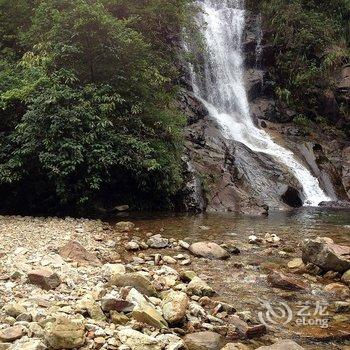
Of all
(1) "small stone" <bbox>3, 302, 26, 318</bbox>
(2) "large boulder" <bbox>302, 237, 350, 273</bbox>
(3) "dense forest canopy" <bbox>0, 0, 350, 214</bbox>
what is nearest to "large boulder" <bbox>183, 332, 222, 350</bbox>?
(1) "small stone" <bbox>3, 302, 26, 318</bbox>

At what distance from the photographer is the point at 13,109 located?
39.4 feet

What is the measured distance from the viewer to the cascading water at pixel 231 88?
19.3m

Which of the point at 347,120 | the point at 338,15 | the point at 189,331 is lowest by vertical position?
the point at 189,331

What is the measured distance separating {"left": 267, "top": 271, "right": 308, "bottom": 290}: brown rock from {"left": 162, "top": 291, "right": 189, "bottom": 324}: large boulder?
1941mm

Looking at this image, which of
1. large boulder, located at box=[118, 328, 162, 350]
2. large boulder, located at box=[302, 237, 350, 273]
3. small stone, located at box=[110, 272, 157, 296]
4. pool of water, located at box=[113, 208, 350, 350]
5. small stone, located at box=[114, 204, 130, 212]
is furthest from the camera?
small stone, located at box=[114, 204, 130, 212]

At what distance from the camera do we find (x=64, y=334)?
3900 mm

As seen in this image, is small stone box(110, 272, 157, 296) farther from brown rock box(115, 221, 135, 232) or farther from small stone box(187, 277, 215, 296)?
brown rock box(115, 221, 135, 232)

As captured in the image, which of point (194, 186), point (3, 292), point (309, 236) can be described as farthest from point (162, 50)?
point (3, 292)

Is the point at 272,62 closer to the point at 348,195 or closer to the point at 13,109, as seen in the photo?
the point at 348,195

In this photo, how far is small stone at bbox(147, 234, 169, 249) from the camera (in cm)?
849

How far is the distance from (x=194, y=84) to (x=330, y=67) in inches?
336

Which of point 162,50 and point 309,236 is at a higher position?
point 162,50

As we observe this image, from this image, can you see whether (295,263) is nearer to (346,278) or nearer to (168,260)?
(346,278)

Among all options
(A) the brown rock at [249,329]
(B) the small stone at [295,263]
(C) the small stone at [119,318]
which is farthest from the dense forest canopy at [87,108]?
(A) the brown rock at [249,329]
